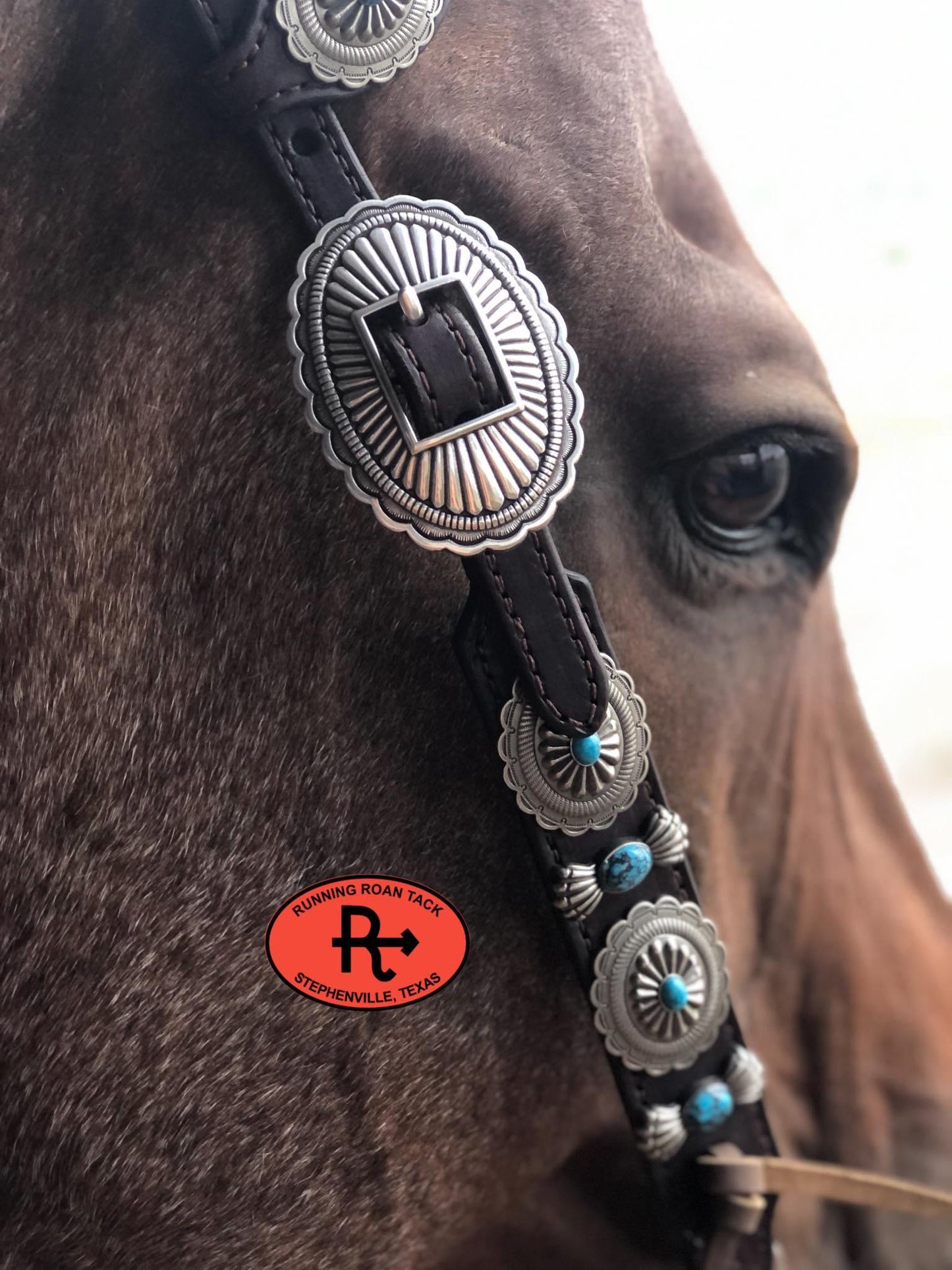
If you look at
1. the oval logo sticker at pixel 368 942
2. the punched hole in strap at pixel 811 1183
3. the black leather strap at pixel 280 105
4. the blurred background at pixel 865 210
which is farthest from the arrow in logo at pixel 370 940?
the blurred background at pixel 865 210

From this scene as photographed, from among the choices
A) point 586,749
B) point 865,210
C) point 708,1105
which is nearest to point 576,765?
point 586,749

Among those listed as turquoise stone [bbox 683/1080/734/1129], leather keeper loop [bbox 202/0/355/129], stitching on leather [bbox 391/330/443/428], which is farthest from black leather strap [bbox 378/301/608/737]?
turquoise stone [bbox 683/1080/734/1129]

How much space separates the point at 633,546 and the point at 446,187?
21 centimetres

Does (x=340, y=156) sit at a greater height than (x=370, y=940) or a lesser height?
greater

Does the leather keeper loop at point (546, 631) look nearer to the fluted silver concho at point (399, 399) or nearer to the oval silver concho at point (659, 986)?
the fluted silver concho at point (399, 399)

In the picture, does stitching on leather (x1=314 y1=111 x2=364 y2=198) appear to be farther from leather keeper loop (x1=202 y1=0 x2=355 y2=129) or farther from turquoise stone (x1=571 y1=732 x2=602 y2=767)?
turquoise stone (x1=571 y1=732 x2=602 y2=767)

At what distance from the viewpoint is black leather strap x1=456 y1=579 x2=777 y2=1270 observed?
1.63ft

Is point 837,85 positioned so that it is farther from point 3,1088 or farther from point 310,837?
point 3,1088

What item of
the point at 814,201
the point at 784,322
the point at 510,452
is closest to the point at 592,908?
the point at 510,452

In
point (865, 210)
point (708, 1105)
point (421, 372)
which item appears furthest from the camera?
point (865, 210)

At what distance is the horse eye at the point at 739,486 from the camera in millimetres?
582

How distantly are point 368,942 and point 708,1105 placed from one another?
0.22m

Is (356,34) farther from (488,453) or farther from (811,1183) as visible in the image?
(811,1183)

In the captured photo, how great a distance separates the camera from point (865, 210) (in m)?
1.22
